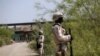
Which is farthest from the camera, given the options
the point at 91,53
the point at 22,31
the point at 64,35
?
the point at 22,31

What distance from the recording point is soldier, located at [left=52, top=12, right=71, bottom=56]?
7062mm

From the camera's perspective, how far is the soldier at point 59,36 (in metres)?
7.06

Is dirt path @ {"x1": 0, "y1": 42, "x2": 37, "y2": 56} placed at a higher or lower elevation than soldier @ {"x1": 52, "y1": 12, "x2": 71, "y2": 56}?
lower

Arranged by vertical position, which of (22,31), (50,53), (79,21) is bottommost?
(22,31)

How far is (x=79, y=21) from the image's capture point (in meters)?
11.6

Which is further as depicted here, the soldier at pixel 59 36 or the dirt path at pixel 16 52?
the dirt path at pixel 16 52

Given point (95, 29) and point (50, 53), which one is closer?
point (95, 29)

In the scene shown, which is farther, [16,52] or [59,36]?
[16,52]

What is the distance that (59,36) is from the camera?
7062 millimetres

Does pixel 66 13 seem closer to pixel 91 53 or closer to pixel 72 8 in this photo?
pixel 72 8

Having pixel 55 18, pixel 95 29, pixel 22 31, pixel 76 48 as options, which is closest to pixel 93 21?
pixel 95 29

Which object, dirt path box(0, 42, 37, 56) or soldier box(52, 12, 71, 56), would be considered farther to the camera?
dirt path box(0, 42, 37, 56)

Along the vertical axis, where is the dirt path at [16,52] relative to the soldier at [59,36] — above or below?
below

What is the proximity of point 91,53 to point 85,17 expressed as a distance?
4.50 feet
